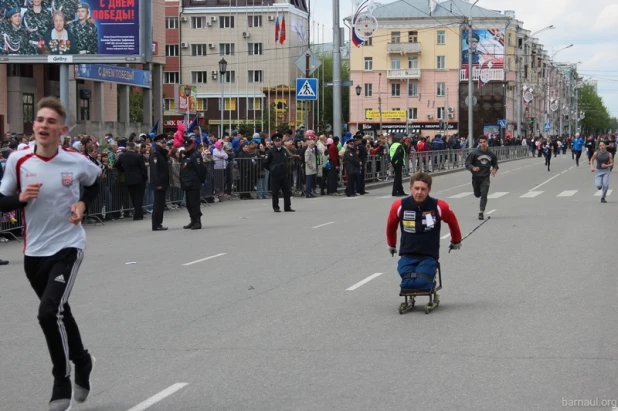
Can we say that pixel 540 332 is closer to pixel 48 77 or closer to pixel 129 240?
pixel 129 240

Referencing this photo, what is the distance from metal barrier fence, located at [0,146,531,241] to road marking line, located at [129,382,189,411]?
1108 cm

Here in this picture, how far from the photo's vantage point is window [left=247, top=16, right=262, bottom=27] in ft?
321

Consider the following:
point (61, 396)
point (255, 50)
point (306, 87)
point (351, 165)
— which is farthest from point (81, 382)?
point (255, 50)

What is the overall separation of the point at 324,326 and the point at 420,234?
139 centimetres

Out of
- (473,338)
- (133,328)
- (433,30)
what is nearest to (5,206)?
(133,328)

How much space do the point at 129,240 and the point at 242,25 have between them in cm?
8137

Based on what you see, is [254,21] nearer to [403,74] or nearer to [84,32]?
[403,74]

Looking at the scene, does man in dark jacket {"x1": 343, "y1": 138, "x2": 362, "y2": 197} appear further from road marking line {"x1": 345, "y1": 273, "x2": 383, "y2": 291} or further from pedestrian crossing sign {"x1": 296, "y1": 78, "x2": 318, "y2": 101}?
road marking line {"x1": 345, "y1": 273, "x2": 383, "y2": 291}

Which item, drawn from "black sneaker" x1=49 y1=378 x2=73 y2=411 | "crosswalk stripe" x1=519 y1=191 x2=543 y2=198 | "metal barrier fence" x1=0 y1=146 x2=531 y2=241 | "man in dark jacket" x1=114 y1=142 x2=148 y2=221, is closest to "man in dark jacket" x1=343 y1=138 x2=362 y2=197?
"metal barrier fence" x1=0 y1=146 x2=531 y2=241

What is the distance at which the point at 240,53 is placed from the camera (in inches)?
3839

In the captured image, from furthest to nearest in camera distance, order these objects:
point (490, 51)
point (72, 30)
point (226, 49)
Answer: point (490, 51) < point (226, 49) < point (72, 30)

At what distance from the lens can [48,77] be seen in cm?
5647

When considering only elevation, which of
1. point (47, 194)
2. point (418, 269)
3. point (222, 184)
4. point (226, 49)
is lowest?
point (418, 269)

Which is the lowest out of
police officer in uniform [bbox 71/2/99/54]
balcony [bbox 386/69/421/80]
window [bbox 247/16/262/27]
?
police officer in uniform [bbox 71/2/99/54]
